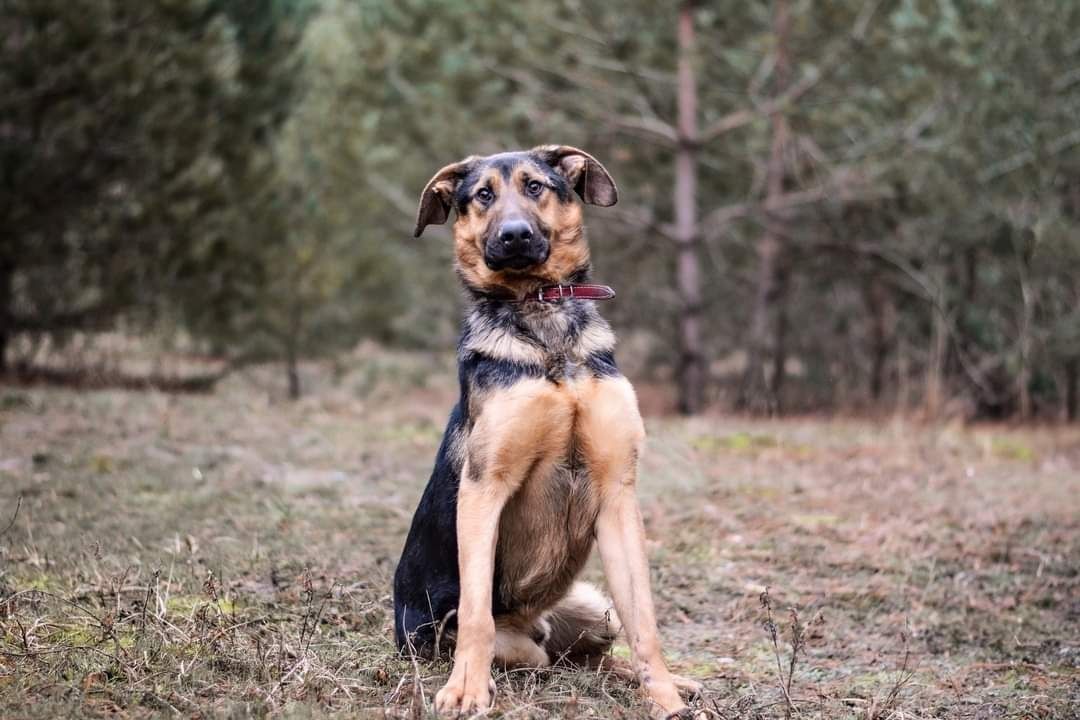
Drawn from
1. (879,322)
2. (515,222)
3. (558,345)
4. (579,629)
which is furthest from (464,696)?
(879,322)

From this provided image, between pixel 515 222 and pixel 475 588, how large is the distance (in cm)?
138

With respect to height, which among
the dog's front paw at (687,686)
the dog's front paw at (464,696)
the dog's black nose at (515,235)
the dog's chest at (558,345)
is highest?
the dog's black nose at (515,235)

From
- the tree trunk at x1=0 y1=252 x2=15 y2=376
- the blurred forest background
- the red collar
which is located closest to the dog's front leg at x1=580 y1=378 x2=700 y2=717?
the red collar

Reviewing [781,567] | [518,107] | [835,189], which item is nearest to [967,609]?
[781,567]

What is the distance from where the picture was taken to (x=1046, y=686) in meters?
4.43

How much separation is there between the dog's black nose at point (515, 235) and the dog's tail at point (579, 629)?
4.45ft

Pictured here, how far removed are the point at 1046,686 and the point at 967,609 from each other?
3.81 ft

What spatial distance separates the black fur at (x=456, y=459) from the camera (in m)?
4.07

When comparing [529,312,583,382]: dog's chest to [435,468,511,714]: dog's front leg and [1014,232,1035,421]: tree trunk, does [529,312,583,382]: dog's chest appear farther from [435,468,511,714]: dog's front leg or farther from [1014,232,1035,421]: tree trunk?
[1014,232,1035,421]: tree trunk

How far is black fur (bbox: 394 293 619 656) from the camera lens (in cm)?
407

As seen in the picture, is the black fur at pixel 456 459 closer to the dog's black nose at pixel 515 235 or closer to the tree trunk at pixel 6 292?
the dog's black nose at pixel 515 235

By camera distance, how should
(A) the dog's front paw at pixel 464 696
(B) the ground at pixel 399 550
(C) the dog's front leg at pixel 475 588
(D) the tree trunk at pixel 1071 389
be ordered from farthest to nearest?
1. (D) the tree trunk at pixel 1071 389
2. (B) the ground at pixel 399 550
3. (C) the dog's front leg at pixel 475 588
4. (A) the dog's front paw at pixel 464 696

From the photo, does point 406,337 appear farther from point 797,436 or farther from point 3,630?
point 3,630

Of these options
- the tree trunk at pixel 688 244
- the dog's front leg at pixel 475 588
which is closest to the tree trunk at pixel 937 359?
the tree trunk at pixel 688 244
